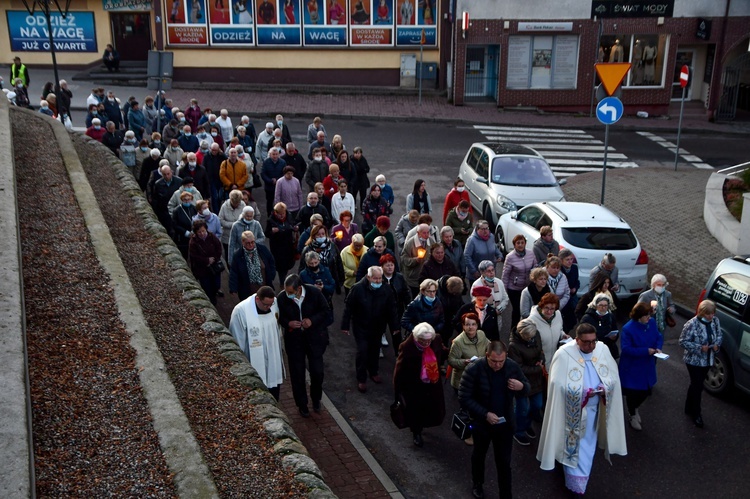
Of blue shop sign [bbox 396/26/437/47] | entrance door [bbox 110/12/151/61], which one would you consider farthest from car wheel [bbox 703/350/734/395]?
entrance door [bbox 110/12/151/61]

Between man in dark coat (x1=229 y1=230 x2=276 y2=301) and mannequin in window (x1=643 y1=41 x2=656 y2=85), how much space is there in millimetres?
24425

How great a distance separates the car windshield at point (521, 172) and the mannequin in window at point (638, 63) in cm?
1571

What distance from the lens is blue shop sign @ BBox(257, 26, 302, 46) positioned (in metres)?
34.3

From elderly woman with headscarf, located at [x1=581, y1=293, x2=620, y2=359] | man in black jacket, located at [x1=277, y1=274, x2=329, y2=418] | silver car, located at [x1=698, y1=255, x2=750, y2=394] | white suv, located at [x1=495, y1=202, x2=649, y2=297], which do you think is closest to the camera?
man in black jacket, located at [x1=277, y1=274, x2=329, y2=418]

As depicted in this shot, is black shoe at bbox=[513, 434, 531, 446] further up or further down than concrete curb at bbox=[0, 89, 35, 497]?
further down

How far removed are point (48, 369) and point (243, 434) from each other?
74.0 inches

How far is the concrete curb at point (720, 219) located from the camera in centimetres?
1717

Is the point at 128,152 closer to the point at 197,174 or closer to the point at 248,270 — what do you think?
the point at 197,174

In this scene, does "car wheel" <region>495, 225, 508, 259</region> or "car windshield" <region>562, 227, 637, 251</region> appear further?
"car wheel" <region>495, 225, 508, 259</region>

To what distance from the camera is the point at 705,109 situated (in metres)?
32.6

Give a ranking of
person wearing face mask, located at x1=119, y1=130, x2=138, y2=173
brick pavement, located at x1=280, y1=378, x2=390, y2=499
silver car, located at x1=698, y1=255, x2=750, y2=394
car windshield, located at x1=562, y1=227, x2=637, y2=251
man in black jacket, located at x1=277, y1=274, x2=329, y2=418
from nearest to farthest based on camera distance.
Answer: brick pavement, located at x1=280, y1=378, x2=390, y2=499 → man in black jacket, located at x1=277, y1=274, x2=329, y2=418 → silver car, located at x1=698, y1=255, x2=750, y2=394 → car windshield, located at x1=562, y1=227, x2=637, y2=251 → person wearing face mask, located at x1=119, y1=130, x2=138, y2=173

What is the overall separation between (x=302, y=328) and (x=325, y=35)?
25954mm

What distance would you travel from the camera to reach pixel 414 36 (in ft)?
113

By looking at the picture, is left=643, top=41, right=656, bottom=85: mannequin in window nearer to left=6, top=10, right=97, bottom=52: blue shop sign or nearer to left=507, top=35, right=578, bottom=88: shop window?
left=507, top=35, right=578, bottom=88: shop window
